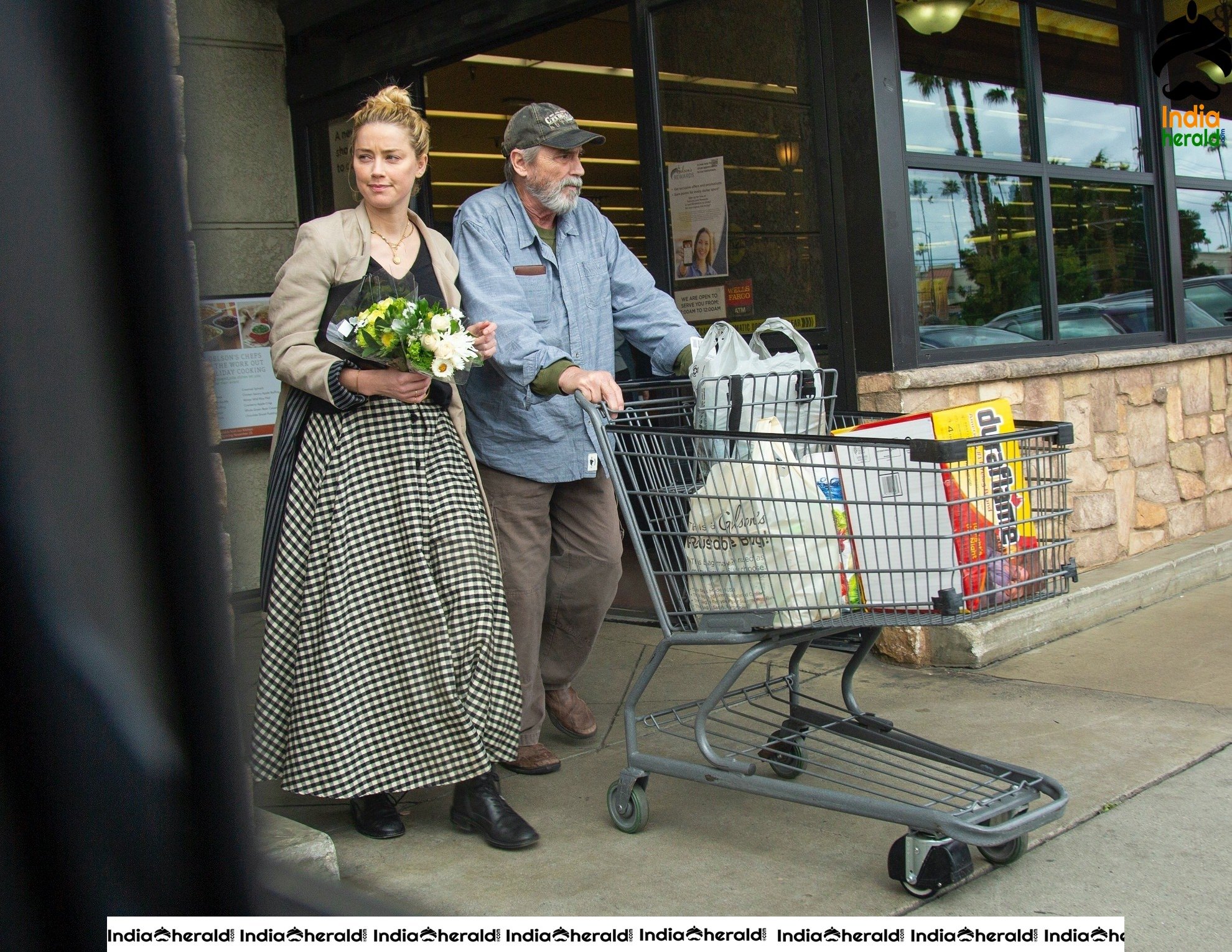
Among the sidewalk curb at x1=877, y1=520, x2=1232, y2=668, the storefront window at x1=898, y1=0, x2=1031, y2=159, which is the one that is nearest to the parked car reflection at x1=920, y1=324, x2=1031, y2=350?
the storefront window at x1=898, y1=0, x2=1031, y2=159

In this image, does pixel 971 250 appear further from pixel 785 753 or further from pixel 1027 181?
pixel 785 753

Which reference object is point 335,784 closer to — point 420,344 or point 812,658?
point 420,344

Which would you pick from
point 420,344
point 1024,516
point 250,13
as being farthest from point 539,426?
point 250,13

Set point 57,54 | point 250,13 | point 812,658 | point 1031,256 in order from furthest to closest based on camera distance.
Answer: point 250,13 < point 1031,256 < point 812,658 < point 57,54

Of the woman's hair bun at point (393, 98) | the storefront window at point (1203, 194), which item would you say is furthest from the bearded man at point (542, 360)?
the storefront window at point (1203, 194)

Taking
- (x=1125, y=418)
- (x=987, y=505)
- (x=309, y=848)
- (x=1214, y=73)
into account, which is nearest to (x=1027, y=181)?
(x=1125, y=418)

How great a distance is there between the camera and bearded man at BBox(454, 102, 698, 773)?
3.38 metres

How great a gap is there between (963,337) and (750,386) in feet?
7.58

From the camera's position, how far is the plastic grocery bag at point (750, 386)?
3080mm

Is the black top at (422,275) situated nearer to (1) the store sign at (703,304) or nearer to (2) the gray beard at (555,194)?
(2) the gray beard at (555,194)

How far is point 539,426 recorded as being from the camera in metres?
3.52

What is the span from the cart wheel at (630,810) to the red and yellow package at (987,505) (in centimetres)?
101

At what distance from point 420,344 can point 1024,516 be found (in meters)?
1.47

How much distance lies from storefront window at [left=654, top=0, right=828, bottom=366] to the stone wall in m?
0.60
